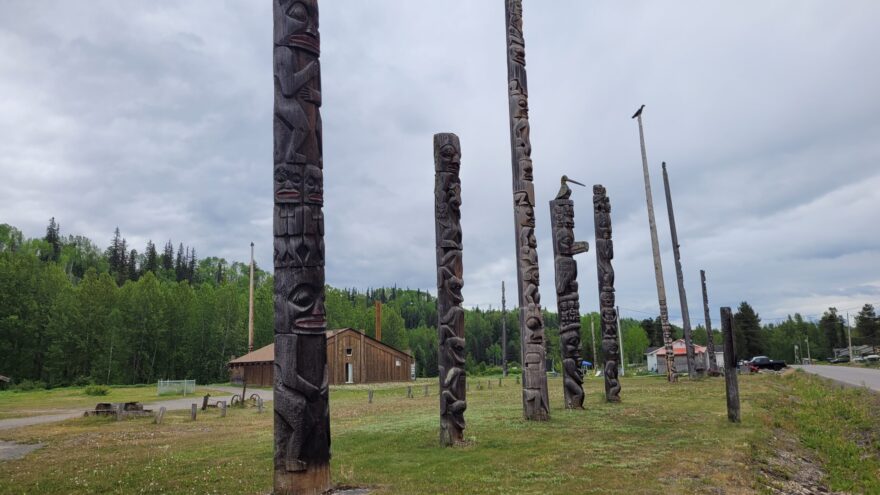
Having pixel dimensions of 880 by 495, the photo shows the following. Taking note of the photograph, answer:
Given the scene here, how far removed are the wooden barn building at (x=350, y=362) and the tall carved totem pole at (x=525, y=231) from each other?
39985 mm

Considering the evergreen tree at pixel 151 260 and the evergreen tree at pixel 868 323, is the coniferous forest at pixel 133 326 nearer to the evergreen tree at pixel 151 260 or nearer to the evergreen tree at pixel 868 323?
the evergreen tree at pixel 868 323

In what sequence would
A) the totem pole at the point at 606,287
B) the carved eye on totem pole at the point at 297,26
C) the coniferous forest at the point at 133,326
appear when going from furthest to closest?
the coniferous forest at the point at 133,326, the totem pole at the point at 606,287, the carved eye on totem pole at the point at 297,26

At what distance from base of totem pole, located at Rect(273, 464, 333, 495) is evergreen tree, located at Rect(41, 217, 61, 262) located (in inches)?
5403

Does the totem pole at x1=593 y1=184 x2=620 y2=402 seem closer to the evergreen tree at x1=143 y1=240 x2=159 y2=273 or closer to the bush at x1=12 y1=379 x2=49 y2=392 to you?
the bush at x1=12 y1=379 x2=49 y2=392

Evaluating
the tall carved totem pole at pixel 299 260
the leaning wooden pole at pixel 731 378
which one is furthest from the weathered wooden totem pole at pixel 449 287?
the leaning wooden pole at pixel 731 378

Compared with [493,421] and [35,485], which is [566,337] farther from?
[35,485]

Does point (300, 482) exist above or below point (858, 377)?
above

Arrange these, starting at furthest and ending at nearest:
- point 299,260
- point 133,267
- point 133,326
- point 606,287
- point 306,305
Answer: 1. point 133,267
2. point 133,326
3. point 606,287
4. point 299,260
5. point 306,305

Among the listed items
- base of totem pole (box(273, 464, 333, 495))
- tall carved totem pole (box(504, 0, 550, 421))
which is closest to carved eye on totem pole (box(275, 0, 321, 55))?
base of totem pole (box(273, 464, 333, 495))

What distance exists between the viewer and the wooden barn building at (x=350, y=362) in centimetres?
5475

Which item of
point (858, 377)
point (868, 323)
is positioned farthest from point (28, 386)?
point (868, 323)

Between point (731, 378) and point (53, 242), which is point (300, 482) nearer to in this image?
point (731, 378)

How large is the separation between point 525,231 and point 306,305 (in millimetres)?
9338

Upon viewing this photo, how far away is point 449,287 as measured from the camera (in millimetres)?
12680
